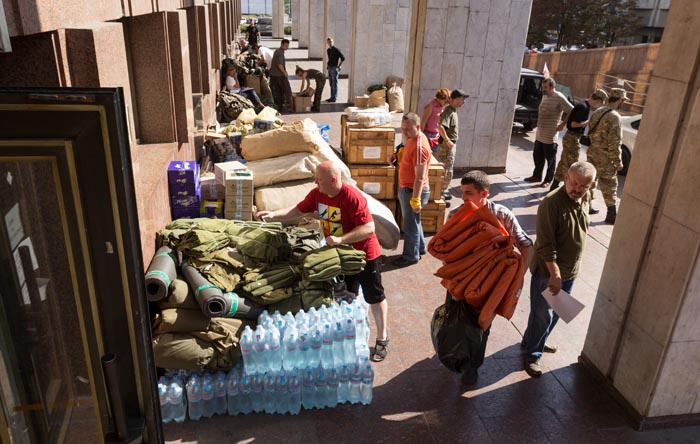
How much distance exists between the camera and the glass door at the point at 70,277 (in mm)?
1748

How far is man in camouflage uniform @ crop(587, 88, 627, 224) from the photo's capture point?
8125 mm

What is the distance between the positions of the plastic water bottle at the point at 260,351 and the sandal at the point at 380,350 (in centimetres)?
122

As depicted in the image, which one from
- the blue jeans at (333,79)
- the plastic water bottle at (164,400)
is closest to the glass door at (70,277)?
the plastic water bottle at (164,400)

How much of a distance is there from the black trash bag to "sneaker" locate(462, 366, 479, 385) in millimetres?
337

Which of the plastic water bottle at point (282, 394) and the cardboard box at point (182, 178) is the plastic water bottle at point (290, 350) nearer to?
the plastic water bottle at point (282, 394)

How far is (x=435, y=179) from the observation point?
7543mm

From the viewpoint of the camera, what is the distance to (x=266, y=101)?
582 inches

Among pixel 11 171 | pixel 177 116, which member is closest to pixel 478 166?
pixel 177 116

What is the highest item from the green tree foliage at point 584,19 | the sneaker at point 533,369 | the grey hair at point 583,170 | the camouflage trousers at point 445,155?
the green tree foliage at point 584,19

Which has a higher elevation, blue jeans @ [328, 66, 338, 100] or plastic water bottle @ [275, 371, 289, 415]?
blue jeans @ [328, 66, 338, 100]

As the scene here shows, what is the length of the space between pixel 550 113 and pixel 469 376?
6.37 metres

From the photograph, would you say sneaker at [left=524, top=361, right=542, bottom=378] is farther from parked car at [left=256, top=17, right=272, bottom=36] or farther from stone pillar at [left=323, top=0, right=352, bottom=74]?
parked car at [left=256, top=17, right=272, bottom=36]

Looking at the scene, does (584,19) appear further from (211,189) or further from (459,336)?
(459,336)

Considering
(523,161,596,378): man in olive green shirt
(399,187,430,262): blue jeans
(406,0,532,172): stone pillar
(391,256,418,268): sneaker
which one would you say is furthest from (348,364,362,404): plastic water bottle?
(406,0,532,172): stone pillar
